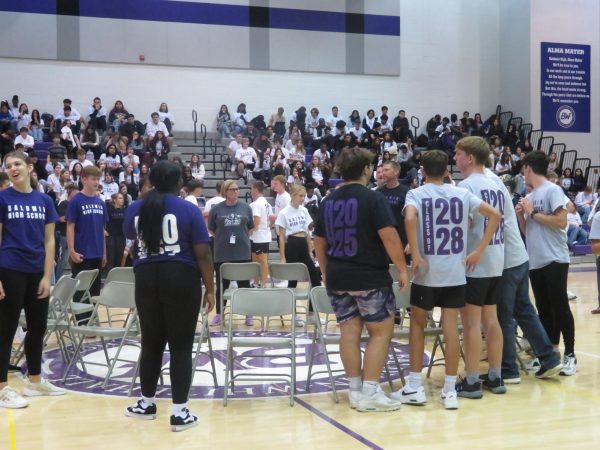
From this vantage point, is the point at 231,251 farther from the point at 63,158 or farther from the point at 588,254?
the point at 588,254

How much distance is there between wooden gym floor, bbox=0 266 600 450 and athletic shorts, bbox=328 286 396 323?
0.60 meters

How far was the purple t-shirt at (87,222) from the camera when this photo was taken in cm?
681

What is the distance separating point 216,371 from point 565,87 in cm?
1790

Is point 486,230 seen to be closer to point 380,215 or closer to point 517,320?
point 380,215

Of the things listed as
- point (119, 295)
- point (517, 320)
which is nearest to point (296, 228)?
point (119, 295)

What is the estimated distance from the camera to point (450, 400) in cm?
457

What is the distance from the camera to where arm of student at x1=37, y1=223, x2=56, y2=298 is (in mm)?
4766

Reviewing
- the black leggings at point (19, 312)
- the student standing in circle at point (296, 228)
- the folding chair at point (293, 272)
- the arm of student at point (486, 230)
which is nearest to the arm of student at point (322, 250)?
the arm of student at point (486, 230)

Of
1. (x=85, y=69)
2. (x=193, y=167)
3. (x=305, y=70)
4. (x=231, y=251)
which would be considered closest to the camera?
(x=231, y=251)

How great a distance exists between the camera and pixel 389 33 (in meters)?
20.5

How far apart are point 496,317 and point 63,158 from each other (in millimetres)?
12133

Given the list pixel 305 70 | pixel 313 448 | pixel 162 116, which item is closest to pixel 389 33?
pixel 305 70

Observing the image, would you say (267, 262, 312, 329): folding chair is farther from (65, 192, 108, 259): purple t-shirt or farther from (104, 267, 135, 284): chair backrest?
(65, 192, 108, 259): purple t-shirt

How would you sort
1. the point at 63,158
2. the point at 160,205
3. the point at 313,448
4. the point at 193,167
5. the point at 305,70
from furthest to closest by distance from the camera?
1. the point at 305,70
2. the point at 193,167
3. the point at 63,158
4. the point at 160,205
5. the point at 313,448
